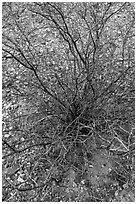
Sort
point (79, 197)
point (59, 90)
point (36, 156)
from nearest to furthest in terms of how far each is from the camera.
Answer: point (79, 197) < point (36, 156) < point (59, 90)

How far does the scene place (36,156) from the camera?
170 centimetres

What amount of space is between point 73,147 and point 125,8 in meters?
1.61

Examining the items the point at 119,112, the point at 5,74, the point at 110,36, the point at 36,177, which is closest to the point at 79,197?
the point at 36,177

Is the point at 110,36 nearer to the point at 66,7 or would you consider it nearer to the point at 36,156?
the point at 66,7

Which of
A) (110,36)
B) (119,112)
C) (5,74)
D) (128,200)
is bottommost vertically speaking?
(128,200)

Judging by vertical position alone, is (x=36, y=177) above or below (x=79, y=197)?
above

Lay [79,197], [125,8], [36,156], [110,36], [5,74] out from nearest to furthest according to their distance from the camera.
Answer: [79,197], [36,156], [5,74], [110,36], [125,8]

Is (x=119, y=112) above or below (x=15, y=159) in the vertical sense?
above

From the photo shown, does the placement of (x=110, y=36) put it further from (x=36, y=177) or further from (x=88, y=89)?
(x=36, y=177)

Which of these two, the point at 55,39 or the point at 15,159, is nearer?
the point at 15,159

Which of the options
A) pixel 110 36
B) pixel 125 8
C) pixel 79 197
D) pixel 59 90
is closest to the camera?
pixel 79 197

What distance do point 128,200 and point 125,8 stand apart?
182 centimetres

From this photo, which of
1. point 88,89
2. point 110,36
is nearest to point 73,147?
point 88,89

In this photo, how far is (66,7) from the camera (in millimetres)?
2674
